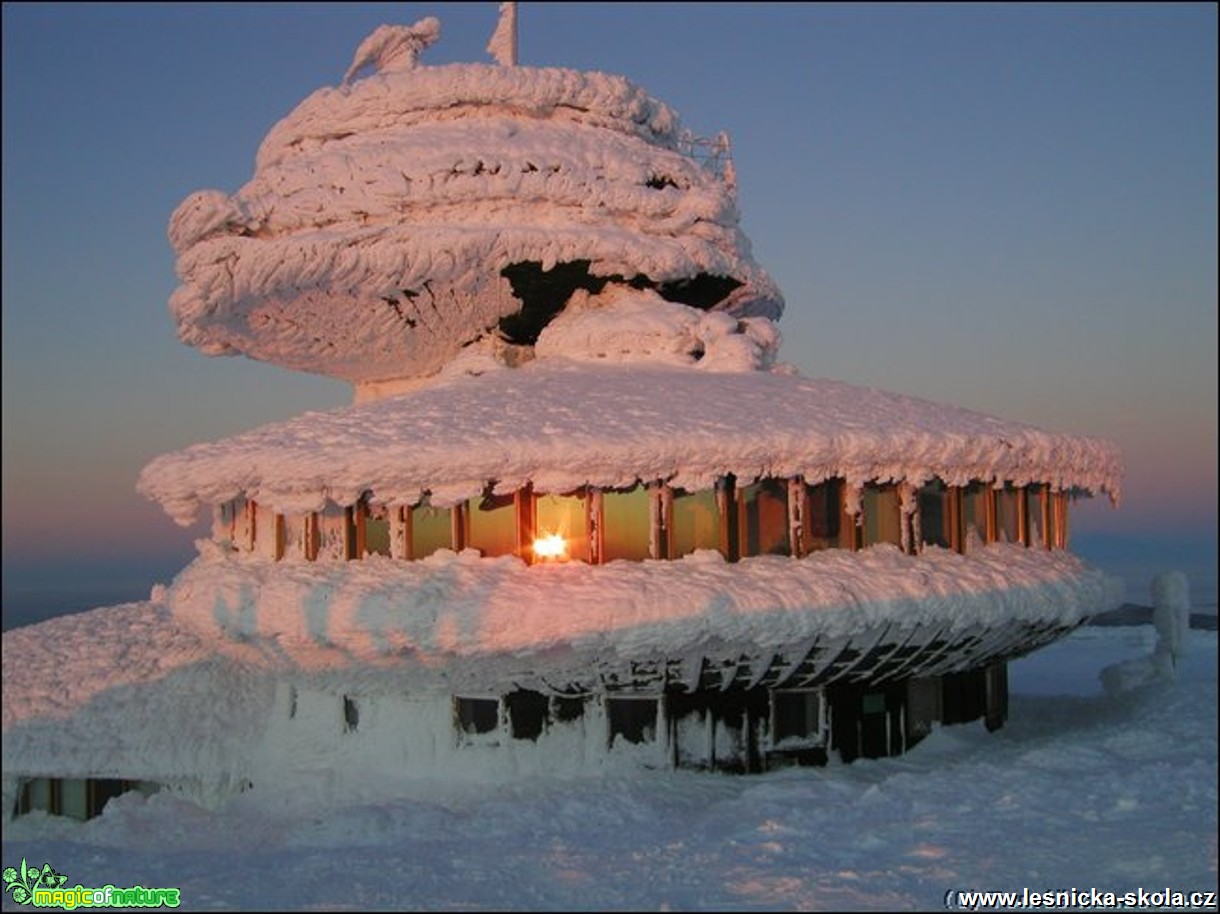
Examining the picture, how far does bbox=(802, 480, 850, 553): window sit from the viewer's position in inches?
559

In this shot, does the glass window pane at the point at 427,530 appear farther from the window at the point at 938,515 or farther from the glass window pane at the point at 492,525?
the window at the point at 938,515

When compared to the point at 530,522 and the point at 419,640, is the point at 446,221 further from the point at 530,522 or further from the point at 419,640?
the point at 419,640

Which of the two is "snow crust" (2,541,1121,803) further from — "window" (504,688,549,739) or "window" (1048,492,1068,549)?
"window" (1048,492,1068,549)

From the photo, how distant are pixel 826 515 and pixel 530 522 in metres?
3.33

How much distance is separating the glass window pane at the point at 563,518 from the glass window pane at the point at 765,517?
5.73 ft

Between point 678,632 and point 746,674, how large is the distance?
134 centimetres

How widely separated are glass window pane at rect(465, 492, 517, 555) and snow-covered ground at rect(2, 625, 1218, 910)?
2478 mm

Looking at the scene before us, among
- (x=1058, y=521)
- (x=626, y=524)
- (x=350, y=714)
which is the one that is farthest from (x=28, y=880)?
(x=1058, y=521)

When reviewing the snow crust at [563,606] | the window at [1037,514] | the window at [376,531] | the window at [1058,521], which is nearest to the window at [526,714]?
the snow crust at [563,606]

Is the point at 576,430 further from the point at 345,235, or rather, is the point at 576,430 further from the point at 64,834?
the point at 64,834

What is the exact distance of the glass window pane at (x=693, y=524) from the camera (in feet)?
44.9

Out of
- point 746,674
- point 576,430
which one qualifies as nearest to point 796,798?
point 746,674

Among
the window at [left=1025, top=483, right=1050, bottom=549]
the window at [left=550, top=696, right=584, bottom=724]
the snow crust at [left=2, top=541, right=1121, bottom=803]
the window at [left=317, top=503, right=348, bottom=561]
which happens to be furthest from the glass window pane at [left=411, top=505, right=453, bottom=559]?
the window at [left=1025, top=483, right=1050, bottom=549]

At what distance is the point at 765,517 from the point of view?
1390 cm
